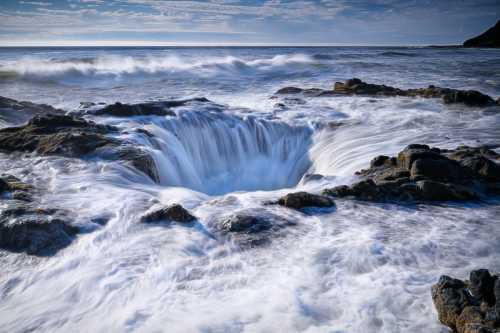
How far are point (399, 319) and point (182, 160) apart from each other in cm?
635

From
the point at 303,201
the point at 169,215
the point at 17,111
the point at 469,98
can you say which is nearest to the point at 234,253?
the point at 169,215

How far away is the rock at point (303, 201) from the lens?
18.8 feet

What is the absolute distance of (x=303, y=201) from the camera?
5766 millimetres

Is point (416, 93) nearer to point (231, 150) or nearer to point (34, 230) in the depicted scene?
point (231, 150)

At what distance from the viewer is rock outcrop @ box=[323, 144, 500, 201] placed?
584cm

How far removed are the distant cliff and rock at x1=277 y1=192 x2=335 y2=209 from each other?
3334 inches

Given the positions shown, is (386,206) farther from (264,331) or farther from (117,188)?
(117,188)

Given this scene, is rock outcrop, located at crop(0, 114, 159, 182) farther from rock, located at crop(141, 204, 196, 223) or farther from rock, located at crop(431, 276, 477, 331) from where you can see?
rock, located at crop(431, 276, 477, 331)

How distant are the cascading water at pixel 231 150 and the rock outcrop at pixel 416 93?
5.82 meters

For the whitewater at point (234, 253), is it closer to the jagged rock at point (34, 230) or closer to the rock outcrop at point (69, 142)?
the jagged rock at point (34, 230)

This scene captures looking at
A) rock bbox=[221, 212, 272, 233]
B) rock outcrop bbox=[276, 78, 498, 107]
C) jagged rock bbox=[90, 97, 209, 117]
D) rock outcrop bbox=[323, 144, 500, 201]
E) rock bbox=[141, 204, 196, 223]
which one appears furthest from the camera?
rock outcrop bbox=[276, 78, 498, 107]

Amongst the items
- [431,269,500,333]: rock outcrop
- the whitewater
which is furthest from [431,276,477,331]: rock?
the whitewater

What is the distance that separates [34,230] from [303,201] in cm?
363

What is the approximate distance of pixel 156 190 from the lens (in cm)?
659
